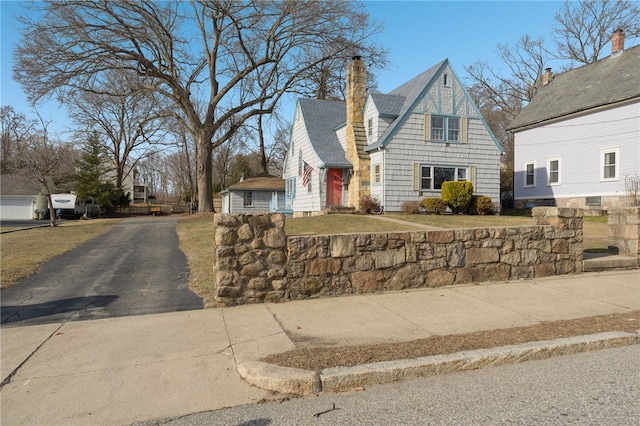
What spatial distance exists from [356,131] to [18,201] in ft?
133

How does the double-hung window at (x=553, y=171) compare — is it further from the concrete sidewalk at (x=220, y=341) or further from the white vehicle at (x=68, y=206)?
the white vehicle at (x=68, y=206)

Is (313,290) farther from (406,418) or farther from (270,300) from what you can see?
(406,418)

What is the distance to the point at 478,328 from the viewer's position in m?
5.15

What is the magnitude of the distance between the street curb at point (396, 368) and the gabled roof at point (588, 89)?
70.5 feet

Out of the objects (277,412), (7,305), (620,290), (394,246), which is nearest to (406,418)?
(277,412)

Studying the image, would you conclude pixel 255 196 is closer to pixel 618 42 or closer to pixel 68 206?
pixel 68 206

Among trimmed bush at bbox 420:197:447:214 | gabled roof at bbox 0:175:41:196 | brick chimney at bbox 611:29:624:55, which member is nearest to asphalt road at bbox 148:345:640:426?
trimmed bush at bbox 420:197:447:214

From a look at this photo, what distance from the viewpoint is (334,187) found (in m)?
22.7

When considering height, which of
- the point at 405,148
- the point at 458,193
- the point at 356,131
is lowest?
the point at 458,193

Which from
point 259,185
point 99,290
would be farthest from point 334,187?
point 99,290

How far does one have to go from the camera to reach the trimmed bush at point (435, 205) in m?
19.6

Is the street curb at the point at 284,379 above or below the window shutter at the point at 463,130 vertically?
below

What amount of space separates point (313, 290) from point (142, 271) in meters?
4.45

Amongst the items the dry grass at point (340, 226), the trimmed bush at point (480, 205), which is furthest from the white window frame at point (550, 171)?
the dry grass at point (340, 226)
